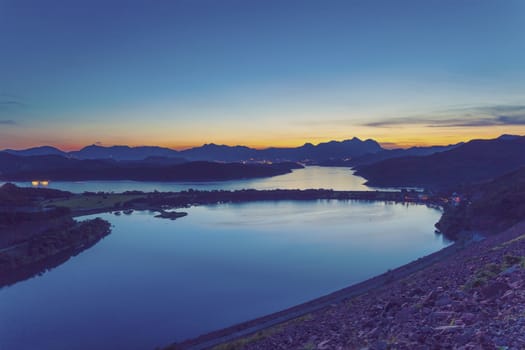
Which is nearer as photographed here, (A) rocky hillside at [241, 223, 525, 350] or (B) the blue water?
(A) rocky hillside at [241, 223, 525, 350]

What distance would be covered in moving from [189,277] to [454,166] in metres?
72.4

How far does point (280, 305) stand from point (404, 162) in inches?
3137

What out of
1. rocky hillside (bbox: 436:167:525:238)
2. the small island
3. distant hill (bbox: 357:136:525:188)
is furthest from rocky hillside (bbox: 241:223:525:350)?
distant hill (bbox: 357:136:525:188)

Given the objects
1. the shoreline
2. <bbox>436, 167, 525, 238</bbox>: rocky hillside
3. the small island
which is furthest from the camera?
the small island

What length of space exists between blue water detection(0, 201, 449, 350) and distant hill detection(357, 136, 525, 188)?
140ft

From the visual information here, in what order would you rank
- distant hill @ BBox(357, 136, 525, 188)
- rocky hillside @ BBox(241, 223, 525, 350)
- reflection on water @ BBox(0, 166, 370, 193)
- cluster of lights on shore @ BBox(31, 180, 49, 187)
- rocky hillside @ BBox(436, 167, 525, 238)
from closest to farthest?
rocky hillside @ BBox(241, 223, 525, 350) < rocky hillside @ BBox(436, 167, 525, 238) < reflection on water @ BBox(0, 166, 370, 193) < distant hill @ BBox(357, 136, 525, 188) < cluster of lights on shore @ BBox(31, 180, 49, 187)

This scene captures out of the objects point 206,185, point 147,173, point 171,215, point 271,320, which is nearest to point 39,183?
point 147,173

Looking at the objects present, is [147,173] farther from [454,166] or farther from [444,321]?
[444,321]

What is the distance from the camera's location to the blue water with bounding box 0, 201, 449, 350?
12.5 m

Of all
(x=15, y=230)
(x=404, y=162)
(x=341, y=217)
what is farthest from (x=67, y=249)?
(x=404, y=162)

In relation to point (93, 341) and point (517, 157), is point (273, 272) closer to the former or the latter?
point (93, 341)

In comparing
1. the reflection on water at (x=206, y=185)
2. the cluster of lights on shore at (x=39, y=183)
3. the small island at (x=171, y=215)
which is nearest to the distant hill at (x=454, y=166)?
the reflection on water at (x=206, y=185)

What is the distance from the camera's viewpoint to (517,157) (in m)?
75.5

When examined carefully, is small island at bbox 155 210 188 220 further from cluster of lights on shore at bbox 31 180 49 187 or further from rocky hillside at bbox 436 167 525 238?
cluster of lights on shore at bbox 31 180 49 187
